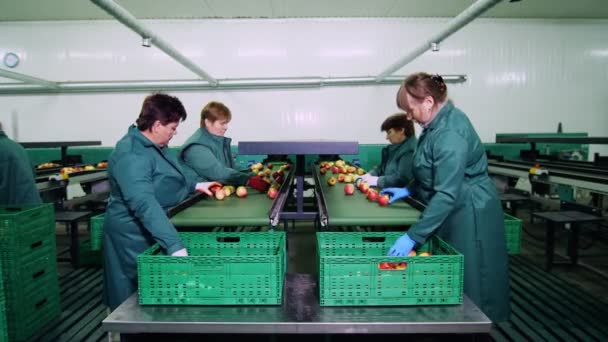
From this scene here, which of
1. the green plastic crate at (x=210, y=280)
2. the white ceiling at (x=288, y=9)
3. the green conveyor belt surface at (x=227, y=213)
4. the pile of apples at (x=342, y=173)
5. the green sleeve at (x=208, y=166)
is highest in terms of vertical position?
the white ceiling at (x=288, y=9)

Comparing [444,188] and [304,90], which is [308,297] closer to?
[444,188]

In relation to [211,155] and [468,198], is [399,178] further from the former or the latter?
[211,155]

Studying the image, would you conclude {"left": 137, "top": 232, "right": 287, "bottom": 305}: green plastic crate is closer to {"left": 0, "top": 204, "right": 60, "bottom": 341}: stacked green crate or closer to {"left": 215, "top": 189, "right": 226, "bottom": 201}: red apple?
{"left": 215, "top": 189, "right": 226, "bottom": 201}: red apple

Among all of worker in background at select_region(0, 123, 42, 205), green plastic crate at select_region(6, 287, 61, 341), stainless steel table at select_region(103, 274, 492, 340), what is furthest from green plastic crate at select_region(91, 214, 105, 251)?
stainless steel table at select_region(103, 274, 492, 340)

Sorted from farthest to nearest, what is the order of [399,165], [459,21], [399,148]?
[459,21]
[399,148]
[399,165]

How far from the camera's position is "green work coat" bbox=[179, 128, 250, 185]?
280 cm

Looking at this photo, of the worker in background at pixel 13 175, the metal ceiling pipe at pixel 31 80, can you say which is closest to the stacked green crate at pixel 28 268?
the worker in background at pixel 13 175

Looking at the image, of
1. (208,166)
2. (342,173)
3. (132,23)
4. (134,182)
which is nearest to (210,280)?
(134,182)

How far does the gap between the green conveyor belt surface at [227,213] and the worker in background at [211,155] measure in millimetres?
282

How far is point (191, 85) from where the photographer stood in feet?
20.9

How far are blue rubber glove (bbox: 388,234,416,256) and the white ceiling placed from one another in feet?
17.2

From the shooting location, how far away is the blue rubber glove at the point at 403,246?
1.59 metres

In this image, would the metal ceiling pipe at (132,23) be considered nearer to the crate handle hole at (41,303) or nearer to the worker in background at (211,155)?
the worker in background at (211,155)

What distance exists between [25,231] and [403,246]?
8.75ft
